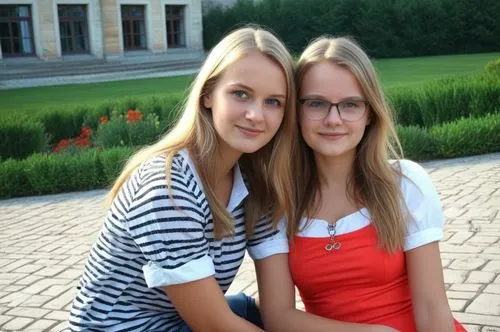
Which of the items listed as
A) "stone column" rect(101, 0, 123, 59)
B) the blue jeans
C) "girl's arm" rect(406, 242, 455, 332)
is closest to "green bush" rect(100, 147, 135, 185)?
the blue jeans

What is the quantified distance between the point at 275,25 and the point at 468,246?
1481 inches

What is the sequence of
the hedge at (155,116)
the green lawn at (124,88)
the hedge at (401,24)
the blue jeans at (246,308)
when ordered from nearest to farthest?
the blue jeans at (246,308) → the hedge at (155,116) → the green lawn at (124,88) → the hedge at (401,24)

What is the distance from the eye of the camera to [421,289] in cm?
246

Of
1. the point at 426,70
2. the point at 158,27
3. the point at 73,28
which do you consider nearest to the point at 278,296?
the point at 426,70

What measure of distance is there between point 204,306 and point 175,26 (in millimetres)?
40365

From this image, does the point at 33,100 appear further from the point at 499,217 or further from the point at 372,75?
the point at 372,75

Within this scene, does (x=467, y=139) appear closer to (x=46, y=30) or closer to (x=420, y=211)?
(x=420, y=211)

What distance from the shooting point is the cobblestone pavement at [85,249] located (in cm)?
412

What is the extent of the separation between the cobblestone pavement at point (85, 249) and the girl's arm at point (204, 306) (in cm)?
189

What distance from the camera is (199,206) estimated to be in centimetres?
224

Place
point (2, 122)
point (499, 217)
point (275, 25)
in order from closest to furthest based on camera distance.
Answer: point (499, 217)
point (2, 122)
point (275, 25)

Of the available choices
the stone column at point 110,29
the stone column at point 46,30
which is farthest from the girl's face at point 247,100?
the stone column at point 110,29

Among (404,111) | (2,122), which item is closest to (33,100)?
(2,122)

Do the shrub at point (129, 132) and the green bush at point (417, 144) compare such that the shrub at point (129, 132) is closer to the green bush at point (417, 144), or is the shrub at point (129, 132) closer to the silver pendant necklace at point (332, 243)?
the green bush at point (417, 144)
